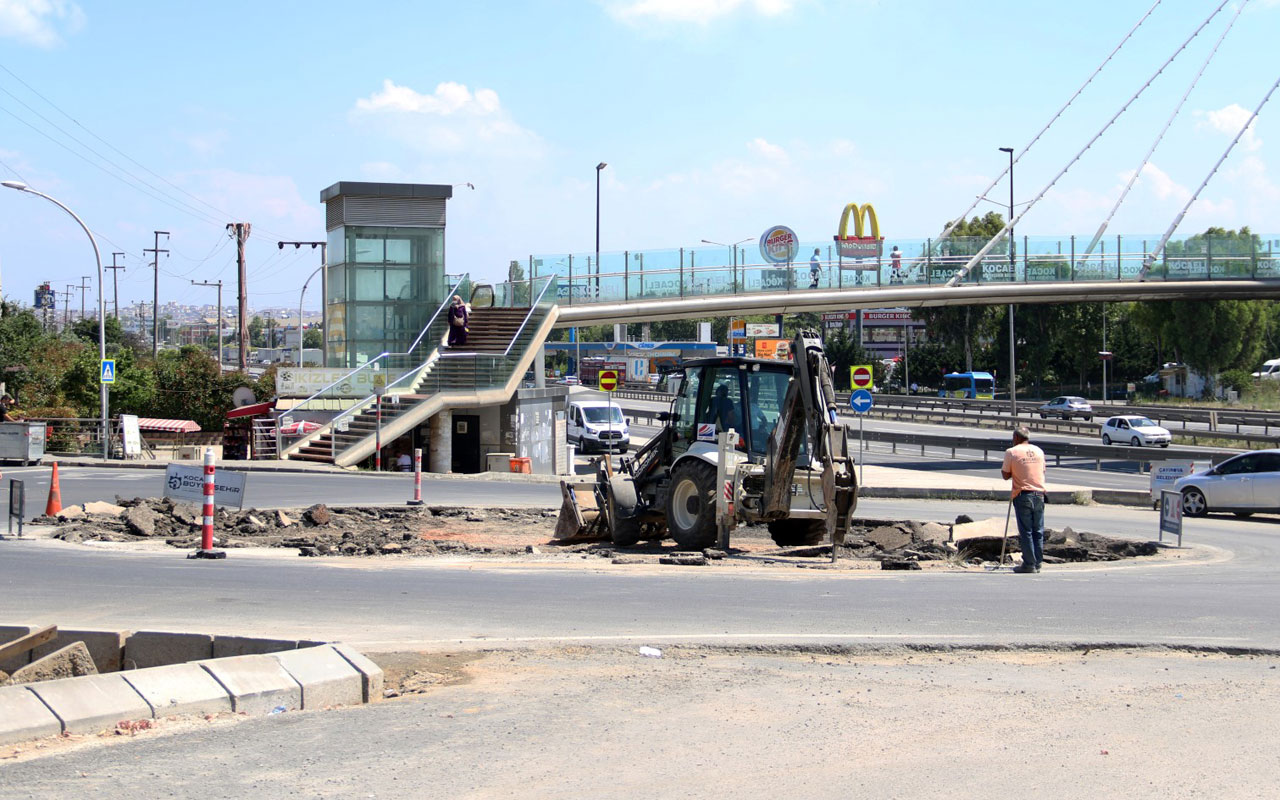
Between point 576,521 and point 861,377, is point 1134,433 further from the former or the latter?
point 576,521

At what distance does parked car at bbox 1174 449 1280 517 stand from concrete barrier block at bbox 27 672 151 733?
70.9ft

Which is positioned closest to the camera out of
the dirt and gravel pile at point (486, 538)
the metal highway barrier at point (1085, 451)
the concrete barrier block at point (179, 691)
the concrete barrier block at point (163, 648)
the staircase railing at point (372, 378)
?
the concrete barrier block at point (179, 691)

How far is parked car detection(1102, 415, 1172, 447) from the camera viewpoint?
51.7 metres

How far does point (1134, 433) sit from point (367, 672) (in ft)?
166

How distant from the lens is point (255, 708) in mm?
7406

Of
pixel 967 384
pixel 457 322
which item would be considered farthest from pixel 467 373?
pixel 967 384

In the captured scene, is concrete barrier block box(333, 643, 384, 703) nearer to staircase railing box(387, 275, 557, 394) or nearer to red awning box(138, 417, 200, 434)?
staircase railing box(387, 275, 557, 394)

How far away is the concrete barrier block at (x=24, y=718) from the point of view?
6.54m

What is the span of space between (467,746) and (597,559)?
8.81 metres

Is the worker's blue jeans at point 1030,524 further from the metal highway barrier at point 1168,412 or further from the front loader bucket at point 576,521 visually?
the metal highway barrier at point 1168,412

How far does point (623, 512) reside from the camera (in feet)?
55.5

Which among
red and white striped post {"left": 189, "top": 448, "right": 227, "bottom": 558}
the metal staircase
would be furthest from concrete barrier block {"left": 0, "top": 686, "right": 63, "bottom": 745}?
the metal staircase

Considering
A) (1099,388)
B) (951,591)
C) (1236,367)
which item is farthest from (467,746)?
(1099,388)

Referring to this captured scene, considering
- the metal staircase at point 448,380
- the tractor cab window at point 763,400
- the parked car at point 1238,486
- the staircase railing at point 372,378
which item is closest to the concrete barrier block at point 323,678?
the tractor cab window at point 763,400
